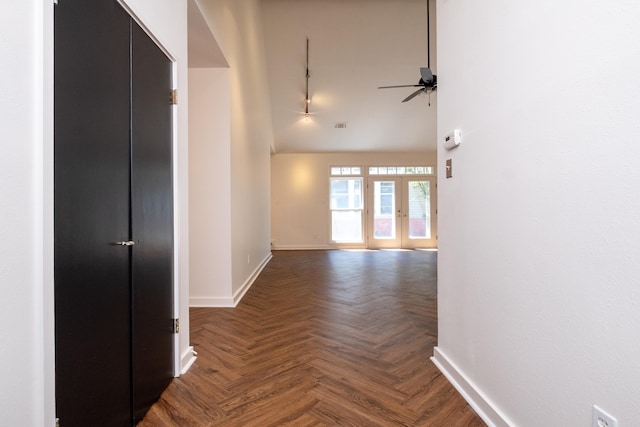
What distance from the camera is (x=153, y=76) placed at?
1.64 metres

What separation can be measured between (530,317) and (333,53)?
6.19m

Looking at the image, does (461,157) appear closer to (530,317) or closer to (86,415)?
(530,317)

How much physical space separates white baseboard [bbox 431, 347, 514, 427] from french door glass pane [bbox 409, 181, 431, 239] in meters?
6.83

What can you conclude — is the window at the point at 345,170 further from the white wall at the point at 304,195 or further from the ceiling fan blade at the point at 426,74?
the ceiling fan blade at the point at 426,74

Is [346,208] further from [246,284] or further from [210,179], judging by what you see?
[210,179]

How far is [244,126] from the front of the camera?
13.3 feet

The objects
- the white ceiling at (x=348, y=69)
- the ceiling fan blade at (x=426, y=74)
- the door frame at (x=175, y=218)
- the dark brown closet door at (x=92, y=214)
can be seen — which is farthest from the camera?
the white ceiling at (x=348, y=69)

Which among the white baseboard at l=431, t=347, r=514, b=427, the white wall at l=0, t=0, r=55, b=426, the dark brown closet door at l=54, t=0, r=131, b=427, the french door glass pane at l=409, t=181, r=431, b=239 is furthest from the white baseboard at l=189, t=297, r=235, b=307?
the french door glass pane at l=409, t=181, r=431, b=239

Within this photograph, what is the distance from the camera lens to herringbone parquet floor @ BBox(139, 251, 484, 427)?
1530 mm

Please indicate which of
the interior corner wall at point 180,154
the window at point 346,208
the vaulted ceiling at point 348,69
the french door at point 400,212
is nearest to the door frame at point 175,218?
the interior corner wall at point 180,154

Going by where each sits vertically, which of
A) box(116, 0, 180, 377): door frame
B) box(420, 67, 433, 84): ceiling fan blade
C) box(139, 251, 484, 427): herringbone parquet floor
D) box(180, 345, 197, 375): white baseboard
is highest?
box(420, 67, 433, 84): ceiling fan blade

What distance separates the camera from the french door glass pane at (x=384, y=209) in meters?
8.56

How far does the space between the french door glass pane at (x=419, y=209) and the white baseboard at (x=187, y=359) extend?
7.43m

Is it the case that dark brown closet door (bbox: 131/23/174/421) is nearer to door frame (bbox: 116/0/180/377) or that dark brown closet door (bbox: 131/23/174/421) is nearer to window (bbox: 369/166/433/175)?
door frame (bbox: 116/0/180/377)
